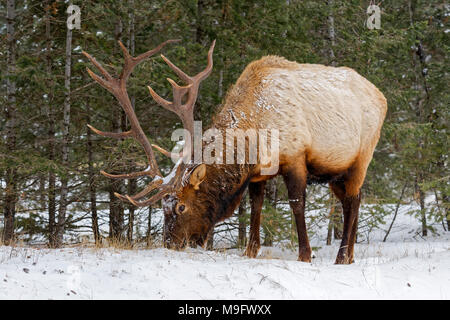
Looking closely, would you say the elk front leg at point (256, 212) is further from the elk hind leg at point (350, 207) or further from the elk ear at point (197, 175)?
the elk hind leg at point (350, 207)

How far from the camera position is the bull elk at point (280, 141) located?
18.0 ft

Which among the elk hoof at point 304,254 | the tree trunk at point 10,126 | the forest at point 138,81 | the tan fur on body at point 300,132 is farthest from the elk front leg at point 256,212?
the tree trunk at point 10,126

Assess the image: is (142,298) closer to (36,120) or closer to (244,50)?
(244,50)

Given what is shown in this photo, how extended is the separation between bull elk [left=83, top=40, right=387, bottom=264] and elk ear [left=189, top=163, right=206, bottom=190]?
0.01 m

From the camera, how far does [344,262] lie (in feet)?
19.5

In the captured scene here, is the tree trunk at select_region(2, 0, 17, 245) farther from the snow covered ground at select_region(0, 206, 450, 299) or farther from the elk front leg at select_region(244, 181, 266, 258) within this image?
the elk front leg at select_region(244, 181, 266, 258)

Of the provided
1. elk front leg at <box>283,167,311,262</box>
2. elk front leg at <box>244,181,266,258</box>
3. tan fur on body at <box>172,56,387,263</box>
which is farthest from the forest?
elk front leg at <box>283,167,311,262</box>

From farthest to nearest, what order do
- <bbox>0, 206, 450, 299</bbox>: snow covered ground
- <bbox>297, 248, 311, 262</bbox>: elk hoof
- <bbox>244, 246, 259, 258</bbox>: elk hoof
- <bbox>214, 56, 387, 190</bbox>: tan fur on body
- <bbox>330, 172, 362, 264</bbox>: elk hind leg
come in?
<bbox>330, 172, 362, 264</bbox>: elk hind leg, <bbox>244, 246, 259, 258</bbox>: elk hoof, <bbox>214, 56, 387, 190</bbox>: tan fur on body, <bbox>297, 248, 311, 262</bbox>: elk hoof, <bbox>0, 206, 450, 299</bbox>: snow covered ground

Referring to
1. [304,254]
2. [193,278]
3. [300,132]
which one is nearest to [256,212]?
[304,254]

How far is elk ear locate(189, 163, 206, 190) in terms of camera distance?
546 cm

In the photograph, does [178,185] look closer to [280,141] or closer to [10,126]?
[280,141]
